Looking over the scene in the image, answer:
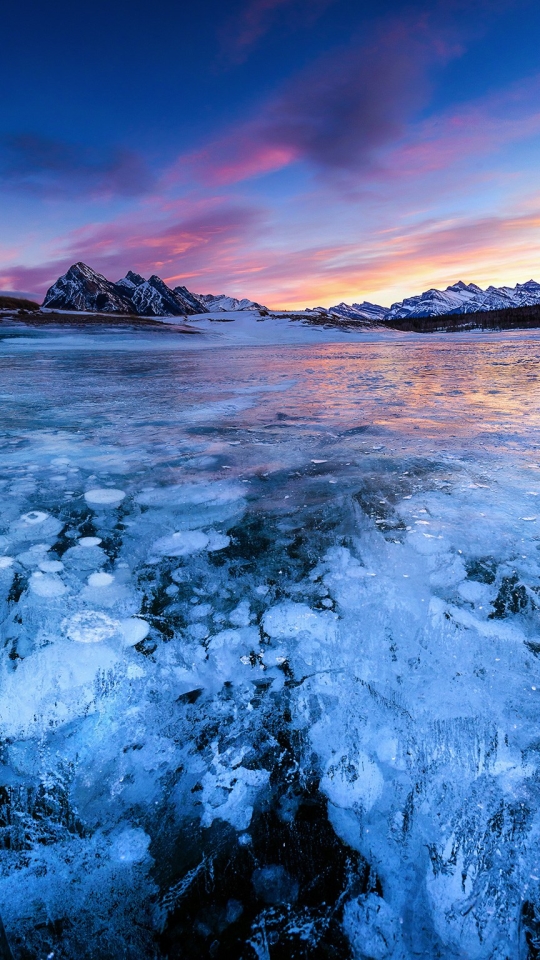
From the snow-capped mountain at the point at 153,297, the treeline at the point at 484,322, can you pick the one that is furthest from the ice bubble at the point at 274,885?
the snow-capped mountain at the point at 153,297

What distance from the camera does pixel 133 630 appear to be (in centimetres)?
133

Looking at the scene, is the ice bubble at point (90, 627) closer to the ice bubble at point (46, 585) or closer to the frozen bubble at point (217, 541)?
the ice bubble at point (46, 585)

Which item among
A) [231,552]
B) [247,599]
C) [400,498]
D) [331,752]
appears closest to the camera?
[331,752]

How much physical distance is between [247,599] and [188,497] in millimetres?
931

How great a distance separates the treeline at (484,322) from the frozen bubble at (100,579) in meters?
50.4

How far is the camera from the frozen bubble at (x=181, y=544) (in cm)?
176

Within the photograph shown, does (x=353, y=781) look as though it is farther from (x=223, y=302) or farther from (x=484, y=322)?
(x=223, y=302)

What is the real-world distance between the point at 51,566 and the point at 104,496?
0.68 m

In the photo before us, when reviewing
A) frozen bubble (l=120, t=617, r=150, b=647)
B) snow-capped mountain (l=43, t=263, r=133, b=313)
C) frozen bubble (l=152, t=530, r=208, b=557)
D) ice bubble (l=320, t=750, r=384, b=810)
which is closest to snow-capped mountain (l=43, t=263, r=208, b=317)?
snow-capped mountain (l=43, t=263, r=133, b=313)

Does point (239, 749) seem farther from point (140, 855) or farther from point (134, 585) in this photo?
point (134, 585)

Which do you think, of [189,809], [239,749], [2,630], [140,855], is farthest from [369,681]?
[2,630]

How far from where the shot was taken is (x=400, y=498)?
2.19m

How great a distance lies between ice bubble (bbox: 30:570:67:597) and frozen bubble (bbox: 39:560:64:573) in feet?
0.08

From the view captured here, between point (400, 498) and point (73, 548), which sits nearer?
point (73, 548)
